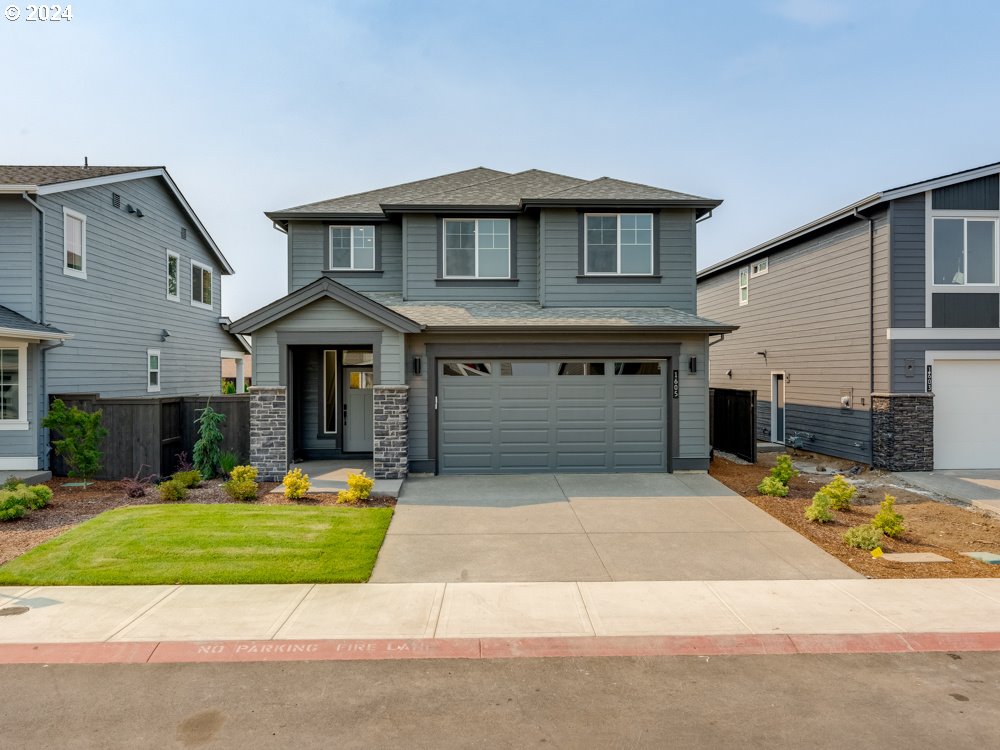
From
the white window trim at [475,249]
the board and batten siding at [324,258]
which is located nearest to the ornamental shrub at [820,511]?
the white window trim at [475,249]

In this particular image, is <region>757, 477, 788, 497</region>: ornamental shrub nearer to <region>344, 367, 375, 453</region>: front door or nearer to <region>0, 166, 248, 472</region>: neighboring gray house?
<region>344, 367, 375, 453</region>: front door

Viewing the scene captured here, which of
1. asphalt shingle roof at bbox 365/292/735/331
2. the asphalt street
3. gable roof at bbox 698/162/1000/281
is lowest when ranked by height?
the asphalt street

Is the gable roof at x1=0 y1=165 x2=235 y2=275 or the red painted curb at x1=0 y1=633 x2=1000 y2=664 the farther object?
the gable roof at x1=0 y1=165 x2=235 y2=275

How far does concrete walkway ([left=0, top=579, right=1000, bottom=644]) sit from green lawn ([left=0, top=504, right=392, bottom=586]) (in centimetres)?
28

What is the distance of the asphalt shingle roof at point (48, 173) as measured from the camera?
1266cm

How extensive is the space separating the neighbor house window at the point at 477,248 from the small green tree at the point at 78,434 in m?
7.87

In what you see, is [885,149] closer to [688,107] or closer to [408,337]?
[688,107]

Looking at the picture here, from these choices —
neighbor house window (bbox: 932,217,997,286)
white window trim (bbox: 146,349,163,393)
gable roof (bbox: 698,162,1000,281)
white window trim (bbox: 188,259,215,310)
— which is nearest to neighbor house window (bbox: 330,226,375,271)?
white window trim (bbox: 146,349,163,393)

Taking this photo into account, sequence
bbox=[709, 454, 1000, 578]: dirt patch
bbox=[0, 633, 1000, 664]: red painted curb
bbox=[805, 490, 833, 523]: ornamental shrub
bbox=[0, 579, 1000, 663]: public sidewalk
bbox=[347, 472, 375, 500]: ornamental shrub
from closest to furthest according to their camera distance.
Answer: bbox=[0, 633, 1000, 664]: red painted curb → bbox=[0, 579, 1000, 663]: public sidewalk → bbox=[709, 454, 1000, 578]: dirt patch → bbox=[805, 490, 833, 523]: ornamental shrub → bbox=[347, 472, 375, 500]: ornamental shrub

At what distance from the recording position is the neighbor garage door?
501 inches

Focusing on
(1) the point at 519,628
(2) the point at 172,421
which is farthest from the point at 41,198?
(1) the point at 519,628

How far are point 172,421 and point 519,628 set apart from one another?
1018 centimetres

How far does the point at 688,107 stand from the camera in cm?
1480

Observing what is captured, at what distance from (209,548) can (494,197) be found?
10049 millimetres
